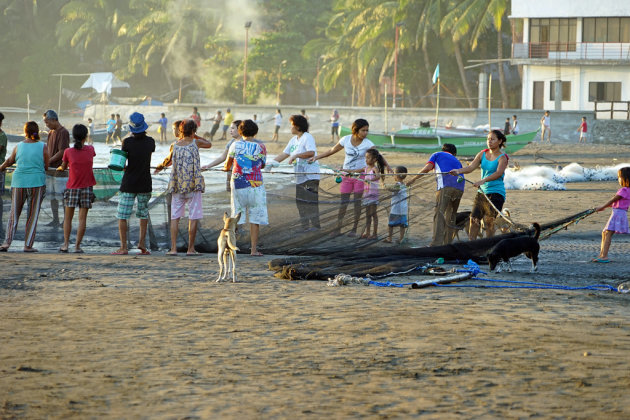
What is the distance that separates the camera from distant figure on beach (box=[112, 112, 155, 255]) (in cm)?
1011

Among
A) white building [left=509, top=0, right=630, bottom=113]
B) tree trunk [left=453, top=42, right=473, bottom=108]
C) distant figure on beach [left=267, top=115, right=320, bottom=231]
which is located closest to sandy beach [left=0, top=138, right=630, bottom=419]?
distant figure on beach [left=267, top=115, right=320, bottom=231]

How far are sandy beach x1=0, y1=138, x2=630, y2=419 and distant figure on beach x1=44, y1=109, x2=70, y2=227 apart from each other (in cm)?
194

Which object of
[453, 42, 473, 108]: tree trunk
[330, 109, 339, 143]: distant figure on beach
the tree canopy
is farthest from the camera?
the tree canopy

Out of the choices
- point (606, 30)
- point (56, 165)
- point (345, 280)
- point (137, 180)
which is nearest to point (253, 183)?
point (137, 180)

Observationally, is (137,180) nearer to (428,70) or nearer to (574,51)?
(428,70)

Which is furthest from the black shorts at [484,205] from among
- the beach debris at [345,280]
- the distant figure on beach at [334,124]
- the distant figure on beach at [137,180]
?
the distant figure on beach at [334,124]

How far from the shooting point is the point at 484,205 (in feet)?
33.0

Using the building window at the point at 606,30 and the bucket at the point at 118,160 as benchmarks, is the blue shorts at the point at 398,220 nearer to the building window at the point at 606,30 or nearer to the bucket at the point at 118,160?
the bucket at the point at 118,160

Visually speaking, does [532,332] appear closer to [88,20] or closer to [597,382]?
[597,382]

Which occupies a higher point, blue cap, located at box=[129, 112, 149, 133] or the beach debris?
blue cap, located at box=[129, 112, 149, 133]

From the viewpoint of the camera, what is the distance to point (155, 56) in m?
61.2

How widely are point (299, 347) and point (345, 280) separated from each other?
8.00 ft

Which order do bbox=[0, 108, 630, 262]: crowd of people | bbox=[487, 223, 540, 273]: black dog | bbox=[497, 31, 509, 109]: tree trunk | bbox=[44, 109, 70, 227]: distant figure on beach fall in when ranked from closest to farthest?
bbox=[487, 223, 540, 273]: black dog < bbox=[0, 108, 630, 262]: crowd of people < bbox=[44, 109, 70, 227]: distant figure on beach < bbox=[497, 31, 509, 109]: tree trunk

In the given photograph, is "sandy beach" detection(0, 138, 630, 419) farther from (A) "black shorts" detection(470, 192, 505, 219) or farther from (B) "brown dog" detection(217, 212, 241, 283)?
(A) "black shorts" detection(470, 192, 505, 219)
